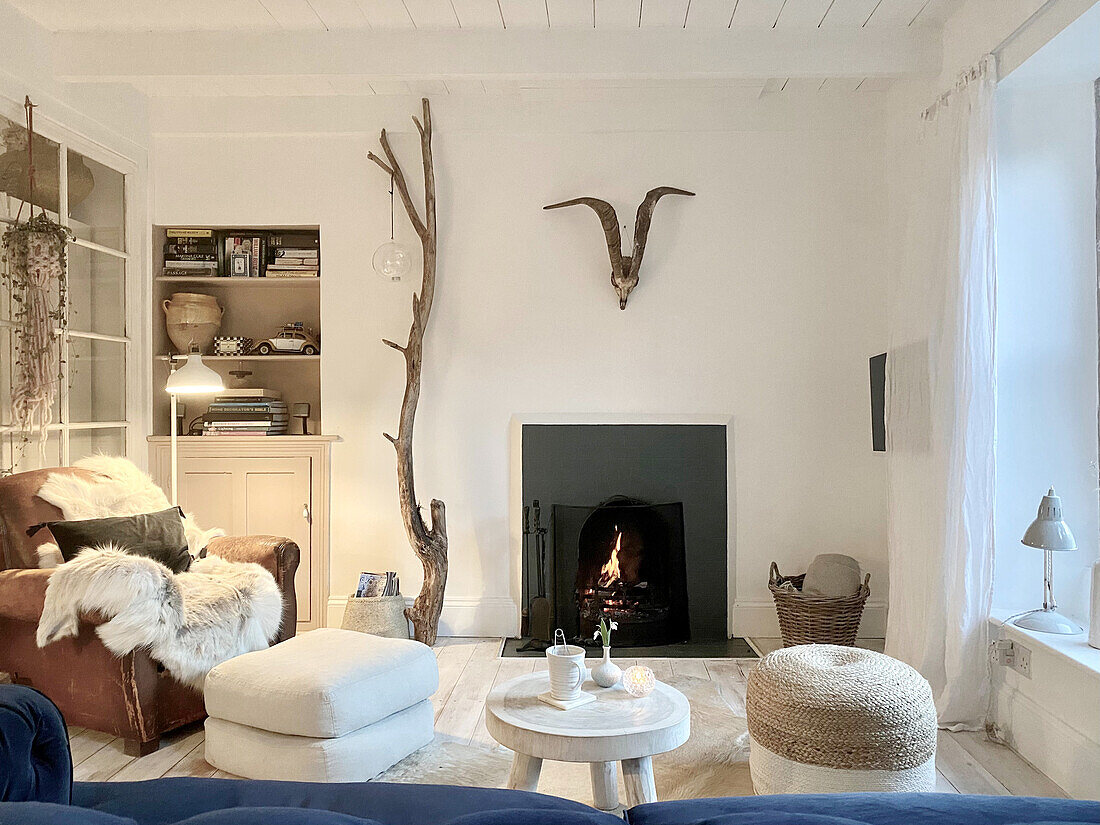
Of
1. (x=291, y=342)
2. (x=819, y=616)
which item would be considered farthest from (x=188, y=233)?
(x=819, y=616)

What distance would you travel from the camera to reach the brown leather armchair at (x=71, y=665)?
114 inches

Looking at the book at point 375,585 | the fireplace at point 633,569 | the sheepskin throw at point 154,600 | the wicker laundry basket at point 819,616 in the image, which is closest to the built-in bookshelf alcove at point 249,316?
the book at point 375,585

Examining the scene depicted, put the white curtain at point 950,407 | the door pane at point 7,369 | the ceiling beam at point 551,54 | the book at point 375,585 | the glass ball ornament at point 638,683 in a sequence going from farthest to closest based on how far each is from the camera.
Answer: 1. the book at point 375,585
2. the ceiling beam at point 551,54
3. the door pane at point 7,369
4. the white curtain at point 950,407
5. the glass ball ornament at point 638,683

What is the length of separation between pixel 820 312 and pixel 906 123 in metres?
0.96

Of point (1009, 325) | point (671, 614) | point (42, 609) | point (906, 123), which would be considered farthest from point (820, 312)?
point (42, 609)

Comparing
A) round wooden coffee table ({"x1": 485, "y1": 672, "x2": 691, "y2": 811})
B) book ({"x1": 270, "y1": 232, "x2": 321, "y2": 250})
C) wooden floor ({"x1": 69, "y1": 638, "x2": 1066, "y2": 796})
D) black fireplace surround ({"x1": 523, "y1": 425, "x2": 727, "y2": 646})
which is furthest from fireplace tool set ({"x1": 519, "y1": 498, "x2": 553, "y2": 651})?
round wooden coffee table ({"x1": 485, "y1": 672, "x2": 691, "y2": 811})

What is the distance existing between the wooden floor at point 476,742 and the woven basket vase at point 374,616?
12.8 inches

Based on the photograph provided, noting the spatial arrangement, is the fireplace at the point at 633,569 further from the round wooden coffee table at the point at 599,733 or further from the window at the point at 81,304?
the window at the point at 81,304

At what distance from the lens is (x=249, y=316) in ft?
16.2

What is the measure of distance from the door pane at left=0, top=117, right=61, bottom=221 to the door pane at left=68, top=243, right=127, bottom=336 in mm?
269

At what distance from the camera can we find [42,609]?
2959mm

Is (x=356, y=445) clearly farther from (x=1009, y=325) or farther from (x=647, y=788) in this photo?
(x=1009, y=325)

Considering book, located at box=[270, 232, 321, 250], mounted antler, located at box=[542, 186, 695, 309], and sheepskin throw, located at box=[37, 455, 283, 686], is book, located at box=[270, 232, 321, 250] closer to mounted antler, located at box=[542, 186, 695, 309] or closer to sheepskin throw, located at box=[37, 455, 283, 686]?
mounted antler, located at box=[542, 186, 695, 309]

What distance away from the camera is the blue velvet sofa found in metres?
0.86
